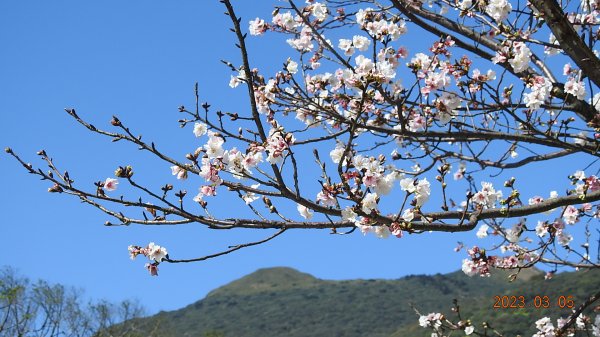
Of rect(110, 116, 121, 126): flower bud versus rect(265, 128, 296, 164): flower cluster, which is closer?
rect(265, 128, 296, 164): flower cluster

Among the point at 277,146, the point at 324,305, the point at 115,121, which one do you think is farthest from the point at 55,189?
the point at 324,305

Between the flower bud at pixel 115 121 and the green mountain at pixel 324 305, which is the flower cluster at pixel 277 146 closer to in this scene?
the flower bud at pixel 115 121

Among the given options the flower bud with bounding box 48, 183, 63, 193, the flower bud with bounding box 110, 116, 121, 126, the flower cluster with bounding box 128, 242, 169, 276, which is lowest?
the flower cluster with bounding box 128, 242, 169, 276

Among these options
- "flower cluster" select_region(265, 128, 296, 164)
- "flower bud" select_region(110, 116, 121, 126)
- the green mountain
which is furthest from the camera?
the green mountain

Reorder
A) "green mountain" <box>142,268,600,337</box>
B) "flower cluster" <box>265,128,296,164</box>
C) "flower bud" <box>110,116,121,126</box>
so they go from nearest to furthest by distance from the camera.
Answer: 1. "flower cluster" <box>265,128,296,164</box>
2. "flower bud" <box>110,116,121,126</box>
3. "green mountain" <box>142,268,600,337</box>

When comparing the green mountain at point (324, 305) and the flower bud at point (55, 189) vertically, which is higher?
the green mountain at point (324, 305)

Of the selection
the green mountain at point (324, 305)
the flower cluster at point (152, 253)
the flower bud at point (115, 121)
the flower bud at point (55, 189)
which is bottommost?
the flower cluster at point (152, 253)

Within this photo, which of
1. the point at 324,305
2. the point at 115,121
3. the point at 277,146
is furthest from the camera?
the point at 324,305

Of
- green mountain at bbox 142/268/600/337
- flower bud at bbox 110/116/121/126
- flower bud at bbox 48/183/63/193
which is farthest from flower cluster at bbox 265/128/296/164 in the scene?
green mountain at bbox 142/268/600/337

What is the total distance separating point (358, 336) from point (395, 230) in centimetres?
5512

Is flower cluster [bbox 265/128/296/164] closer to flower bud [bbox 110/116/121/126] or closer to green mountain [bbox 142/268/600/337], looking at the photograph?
flower bud [bbox 110/116/121/126]

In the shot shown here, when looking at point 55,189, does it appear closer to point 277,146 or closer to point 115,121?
point 115,121

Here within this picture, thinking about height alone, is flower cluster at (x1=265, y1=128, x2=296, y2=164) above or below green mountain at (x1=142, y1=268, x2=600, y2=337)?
below

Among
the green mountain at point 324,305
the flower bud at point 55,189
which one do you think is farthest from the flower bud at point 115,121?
the green mountain at point 324,305
